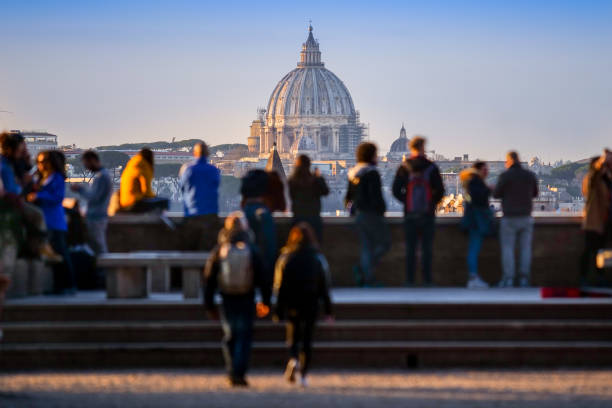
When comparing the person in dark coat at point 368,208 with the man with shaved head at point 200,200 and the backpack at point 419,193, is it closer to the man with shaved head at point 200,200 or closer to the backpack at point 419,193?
the backpack at point 419,193

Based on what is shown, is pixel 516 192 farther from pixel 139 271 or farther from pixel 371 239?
pixel 139 271

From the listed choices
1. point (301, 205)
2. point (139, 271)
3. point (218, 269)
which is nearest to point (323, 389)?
point (218, 269)

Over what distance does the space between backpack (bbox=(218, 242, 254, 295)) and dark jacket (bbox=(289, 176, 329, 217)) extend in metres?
2.02

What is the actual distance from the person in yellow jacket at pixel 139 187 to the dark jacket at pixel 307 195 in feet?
3.18

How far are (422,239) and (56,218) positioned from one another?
7.75 feet

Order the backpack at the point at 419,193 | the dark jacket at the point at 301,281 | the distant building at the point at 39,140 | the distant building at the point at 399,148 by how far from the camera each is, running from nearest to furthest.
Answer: the dark jacket at the point at 301,281
the backpack at the point at 419,193
the distant building at the point at 39,140
the distant building at the point at 399,148

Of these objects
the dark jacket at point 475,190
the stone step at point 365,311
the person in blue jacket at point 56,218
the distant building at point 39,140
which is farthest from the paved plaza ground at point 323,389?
the distant building at point 39,140

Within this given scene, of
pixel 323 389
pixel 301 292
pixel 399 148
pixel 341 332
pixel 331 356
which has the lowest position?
→ pixel 323 389

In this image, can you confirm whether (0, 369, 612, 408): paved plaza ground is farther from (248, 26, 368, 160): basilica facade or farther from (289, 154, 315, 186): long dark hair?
(248, 26, 368, 160): basilica facade

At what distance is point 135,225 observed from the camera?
35.8 feet

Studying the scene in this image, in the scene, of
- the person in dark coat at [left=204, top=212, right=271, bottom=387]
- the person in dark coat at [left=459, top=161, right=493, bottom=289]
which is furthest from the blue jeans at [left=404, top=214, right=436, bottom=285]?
the person in dark coat at [left=204, top=212, right=271, bottom=387]

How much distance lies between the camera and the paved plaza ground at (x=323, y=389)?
8.08 m

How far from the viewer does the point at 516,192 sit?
35.1 feet

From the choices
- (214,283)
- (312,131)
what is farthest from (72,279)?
(312,131)
